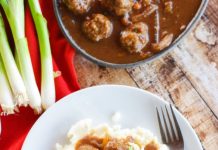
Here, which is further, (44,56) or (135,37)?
(44,56)

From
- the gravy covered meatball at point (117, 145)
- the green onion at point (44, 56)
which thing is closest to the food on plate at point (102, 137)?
the gravy covered meatball at point (117, 145)

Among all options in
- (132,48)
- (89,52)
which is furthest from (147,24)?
(89,52)

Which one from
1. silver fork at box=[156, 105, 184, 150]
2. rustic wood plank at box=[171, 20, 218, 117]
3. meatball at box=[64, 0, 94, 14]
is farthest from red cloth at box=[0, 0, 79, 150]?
rustic wood plank at box=[171, 20, 218, 117]

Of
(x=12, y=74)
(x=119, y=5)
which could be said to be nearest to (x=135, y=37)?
(x=119, y=5)

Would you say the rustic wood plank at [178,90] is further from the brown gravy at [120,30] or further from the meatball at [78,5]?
the meatball at [78,5]

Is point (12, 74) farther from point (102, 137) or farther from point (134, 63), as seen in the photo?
point (134, 63)
